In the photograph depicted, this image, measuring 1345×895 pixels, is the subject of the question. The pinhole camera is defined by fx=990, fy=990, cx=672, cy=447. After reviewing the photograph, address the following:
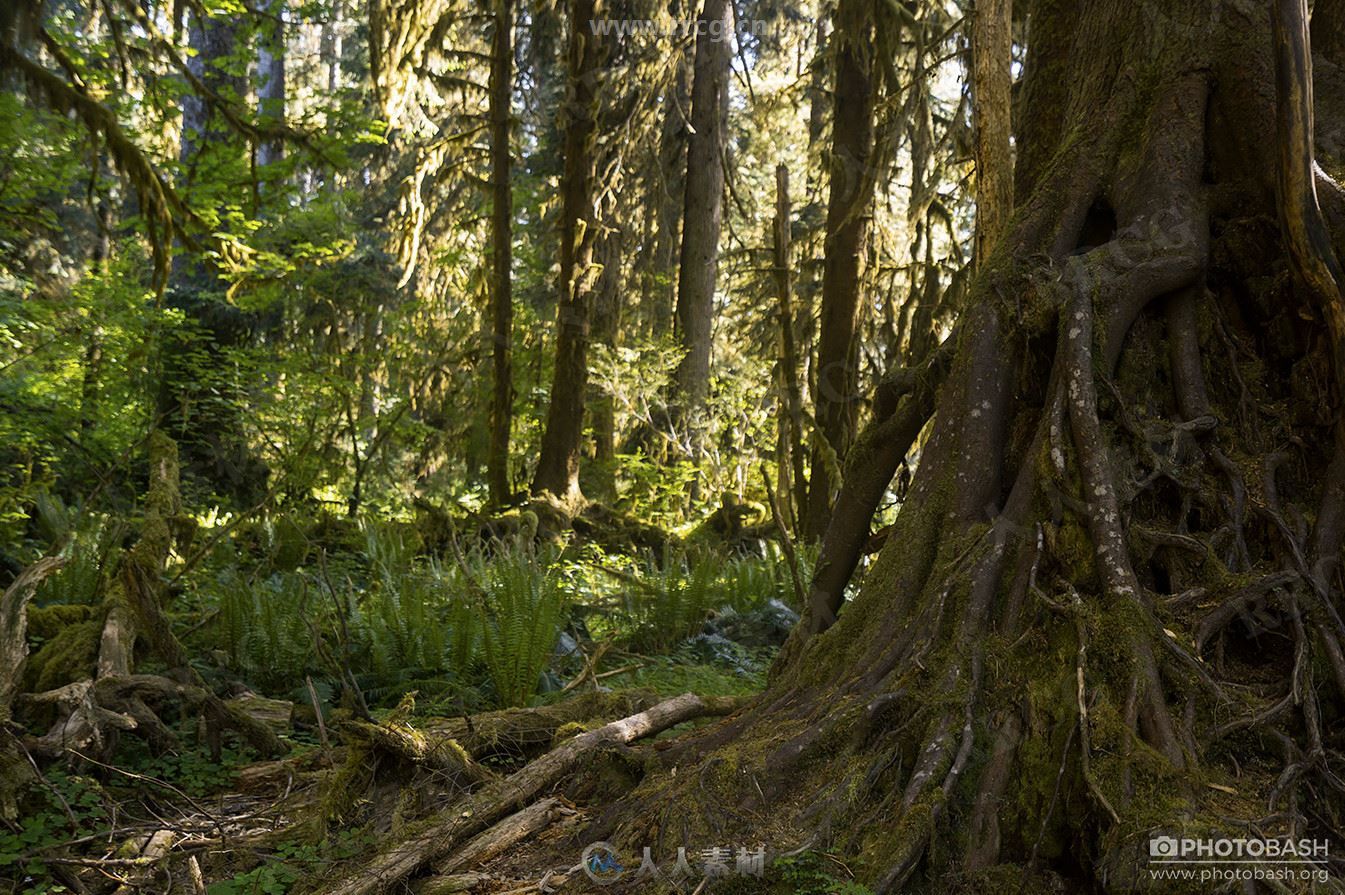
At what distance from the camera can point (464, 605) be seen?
5.79 m

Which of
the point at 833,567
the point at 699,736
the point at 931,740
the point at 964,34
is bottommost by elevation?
the point at 699,736

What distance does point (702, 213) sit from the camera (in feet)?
45.0

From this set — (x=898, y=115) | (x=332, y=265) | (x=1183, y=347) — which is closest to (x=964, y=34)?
(x=898, y=115)

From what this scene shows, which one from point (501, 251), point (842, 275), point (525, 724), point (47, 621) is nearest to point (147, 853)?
point (525, 724)

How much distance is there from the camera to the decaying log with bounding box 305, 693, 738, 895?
2.87 m

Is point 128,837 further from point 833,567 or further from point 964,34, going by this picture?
point 964,34

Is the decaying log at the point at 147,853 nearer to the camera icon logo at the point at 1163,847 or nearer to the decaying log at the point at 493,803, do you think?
the decaying log at the point at 493,803

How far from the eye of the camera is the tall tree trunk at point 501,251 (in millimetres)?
11219

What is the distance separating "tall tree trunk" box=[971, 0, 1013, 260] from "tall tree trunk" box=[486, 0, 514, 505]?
6904mm

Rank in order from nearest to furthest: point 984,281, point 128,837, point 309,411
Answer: point 128,837, point 984,281, point 309,411

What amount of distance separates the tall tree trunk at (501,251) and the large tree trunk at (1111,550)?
313 inches

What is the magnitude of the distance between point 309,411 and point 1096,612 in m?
10.1

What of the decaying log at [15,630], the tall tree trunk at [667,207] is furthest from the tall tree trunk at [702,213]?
the decaying log at [15,630]

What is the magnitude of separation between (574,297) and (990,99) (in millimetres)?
6889
